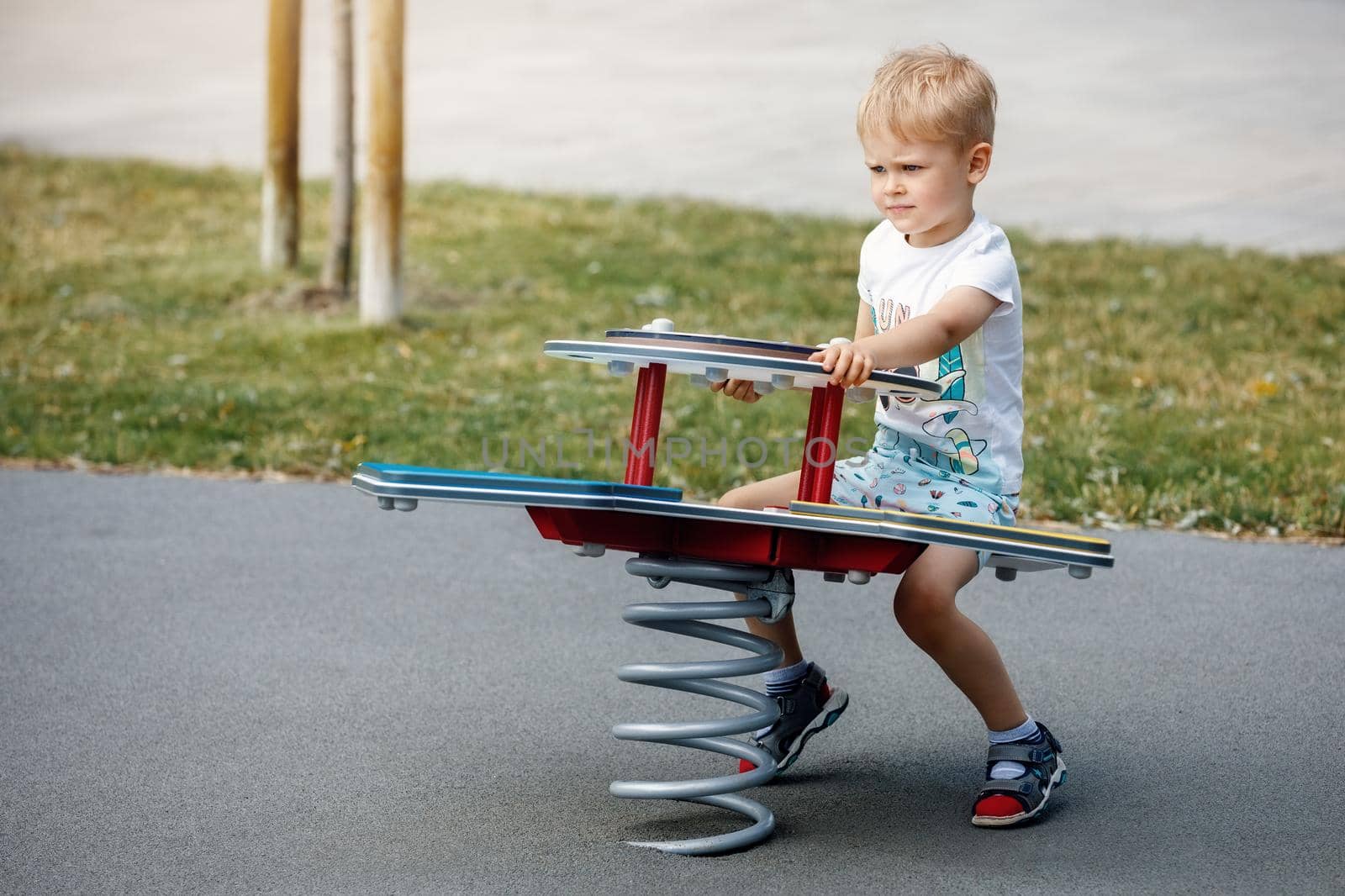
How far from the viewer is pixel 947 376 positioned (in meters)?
3.32

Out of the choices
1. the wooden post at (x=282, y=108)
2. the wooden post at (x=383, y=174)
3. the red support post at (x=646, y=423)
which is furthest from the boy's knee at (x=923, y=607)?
the wooden post at (x=282, y=108)

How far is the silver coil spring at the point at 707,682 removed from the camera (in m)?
3.05

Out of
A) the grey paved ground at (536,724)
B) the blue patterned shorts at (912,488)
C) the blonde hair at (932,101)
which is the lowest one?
the grey paved ground at (536,724)

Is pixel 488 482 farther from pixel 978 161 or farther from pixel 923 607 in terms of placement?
pixel 978 161

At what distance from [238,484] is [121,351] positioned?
111 inches

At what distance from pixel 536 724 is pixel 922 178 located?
1759 mm

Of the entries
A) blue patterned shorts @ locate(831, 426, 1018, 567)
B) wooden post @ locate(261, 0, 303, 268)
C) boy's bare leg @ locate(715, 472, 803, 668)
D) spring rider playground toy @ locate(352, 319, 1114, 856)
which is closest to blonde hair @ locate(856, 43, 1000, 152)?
spring rider playground toy @ locate(352, 319, 1114, 856)

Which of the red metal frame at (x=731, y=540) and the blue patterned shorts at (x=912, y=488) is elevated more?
the blue patterned shorts at (x=912, y=488)

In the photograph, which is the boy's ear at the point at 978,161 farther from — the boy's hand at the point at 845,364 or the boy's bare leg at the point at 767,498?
the boy's bare leg at the point at 767,498

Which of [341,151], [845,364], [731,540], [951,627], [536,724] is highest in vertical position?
[341,151]

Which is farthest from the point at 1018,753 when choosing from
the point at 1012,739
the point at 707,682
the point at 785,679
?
the point at 707,682

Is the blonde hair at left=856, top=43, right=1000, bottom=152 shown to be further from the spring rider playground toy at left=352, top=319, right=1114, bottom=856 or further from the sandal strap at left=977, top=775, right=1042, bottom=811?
the sandal strap at left=977, top=775, right=1042, bottom=811

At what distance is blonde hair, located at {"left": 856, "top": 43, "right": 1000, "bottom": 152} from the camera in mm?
3107

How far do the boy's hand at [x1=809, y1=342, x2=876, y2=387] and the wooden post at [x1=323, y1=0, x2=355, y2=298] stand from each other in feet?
25.9
